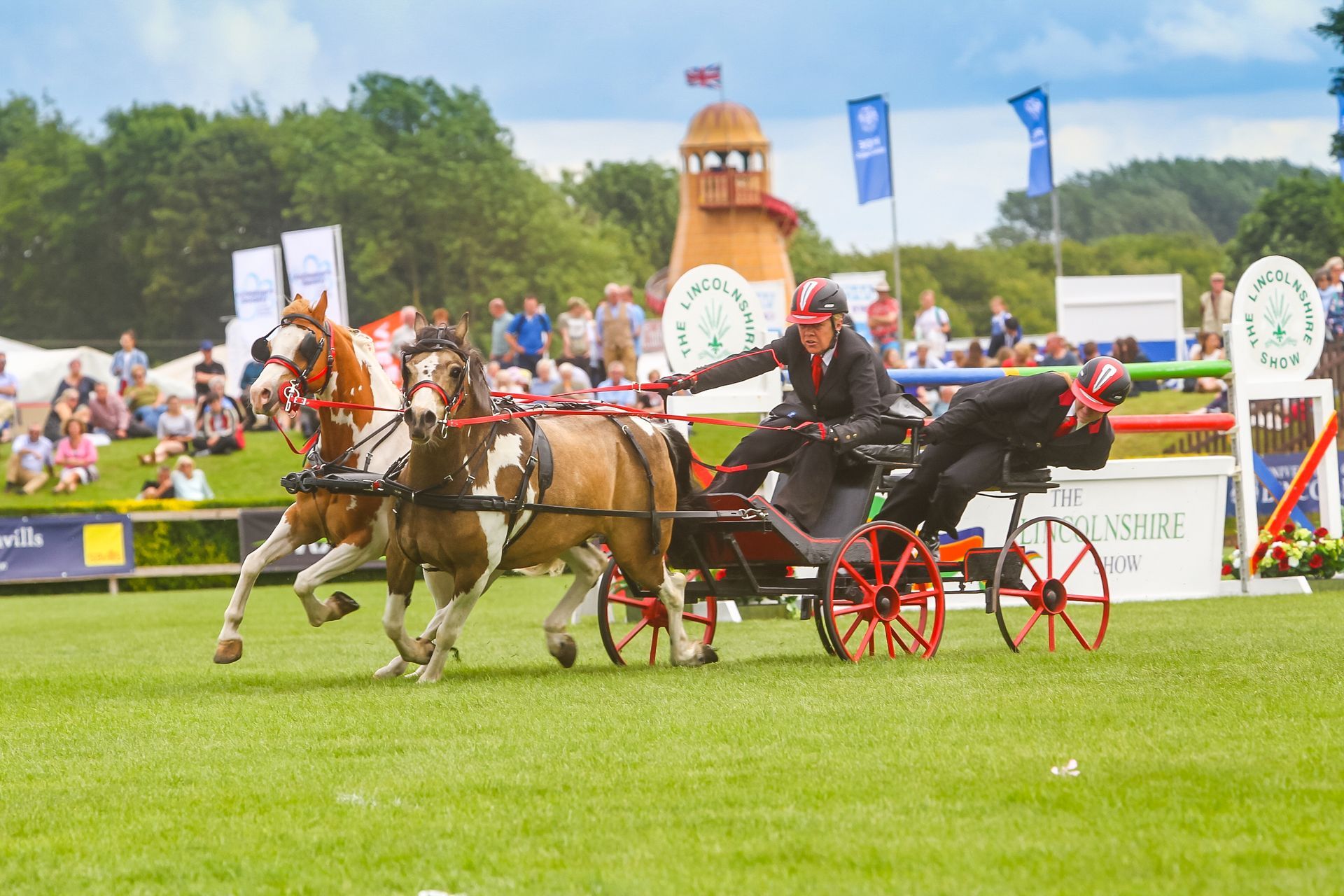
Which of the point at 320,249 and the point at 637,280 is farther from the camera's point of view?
the point at 637,280

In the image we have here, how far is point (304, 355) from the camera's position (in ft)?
30.9

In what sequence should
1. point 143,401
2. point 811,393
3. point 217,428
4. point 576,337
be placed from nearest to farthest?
point 811,393 < point 576,337 < point 217,428 < point 143,401

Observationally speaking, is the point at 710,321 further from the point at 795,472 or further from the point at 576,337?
the point at 576,337

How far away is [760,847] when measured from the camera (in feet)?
15.9

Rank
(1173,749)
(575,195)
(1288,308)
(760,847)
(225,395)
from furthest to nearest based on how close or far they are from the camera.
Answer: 1. (575,195)
2. (225,395)
3. (1288,308)
4. (1173,749)
5. (760,847)

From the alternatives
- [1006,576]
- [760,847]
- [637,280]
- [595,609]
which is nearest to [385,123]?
[637,280]

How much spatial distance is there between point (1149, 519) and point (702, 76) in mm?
47031

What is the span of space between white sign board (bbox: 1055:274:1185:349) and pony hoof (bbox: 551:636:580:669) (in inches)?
650

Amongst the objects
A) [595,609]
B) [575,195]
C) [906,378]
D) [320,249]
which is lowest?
[595,609]

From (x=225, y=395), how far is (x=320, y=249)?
13.8 feet

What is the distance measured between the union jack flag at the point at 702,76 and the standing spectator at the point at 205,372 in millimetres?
33159

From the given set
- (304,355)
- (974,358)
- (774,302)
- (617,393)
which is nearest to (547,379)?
(617,393)

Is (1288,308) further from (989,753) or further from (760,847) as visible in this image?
(760,847)

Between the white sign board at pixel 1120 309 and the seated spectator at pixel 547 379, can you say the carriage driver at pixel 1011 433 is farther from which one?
Result: the white sign board at pixel 1120 309
